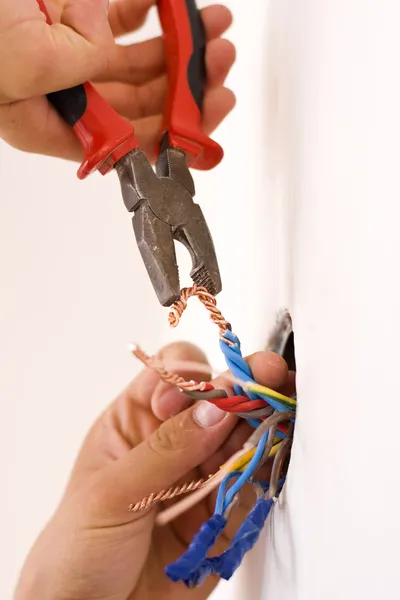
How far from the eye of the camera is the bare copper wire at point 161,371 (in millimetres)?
331

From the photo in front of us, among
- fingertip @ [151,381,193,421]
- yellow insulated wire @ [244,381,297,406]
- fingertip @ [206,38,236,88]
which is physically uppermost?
fingertip @ [206,38,236,88]

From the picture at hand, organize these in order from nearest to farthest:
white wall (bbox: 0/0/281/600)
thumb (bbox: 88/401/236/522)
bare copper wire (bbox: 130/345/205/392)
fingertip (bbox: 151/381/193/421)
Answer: bare copper wire (bbox: 130/345/205/392) → thumb (bbox: 88/401/236/522) → fingertip (bbox: 151/381/193/421) → white wall (bbox: 0/0/281/600)

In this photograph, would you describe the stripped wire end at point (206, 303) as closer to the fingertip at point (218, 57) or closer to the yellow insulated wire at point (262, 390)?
the yellow insulated wire at point (262, 390)

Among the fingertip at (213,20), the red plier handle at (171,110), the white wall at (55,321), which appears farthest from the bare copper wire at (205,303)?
the white wall at (55,321)

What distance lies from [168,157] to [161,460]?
21cm

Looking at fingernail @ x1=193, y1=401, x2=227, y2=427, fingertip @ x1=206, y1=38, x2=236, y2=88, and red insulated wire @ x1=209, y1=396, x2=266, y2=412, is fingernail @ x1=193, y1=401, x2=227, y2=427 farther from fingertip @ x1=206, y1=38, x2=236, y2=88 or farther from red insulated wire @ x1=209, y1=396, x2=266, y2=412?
fingertip @ x1=206, y1=38, x2=236, y2=88

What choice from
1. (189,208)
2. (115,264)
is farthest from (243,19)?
(115,264)

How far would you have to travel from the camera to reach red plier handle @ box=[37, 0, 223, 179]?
16.8 inches

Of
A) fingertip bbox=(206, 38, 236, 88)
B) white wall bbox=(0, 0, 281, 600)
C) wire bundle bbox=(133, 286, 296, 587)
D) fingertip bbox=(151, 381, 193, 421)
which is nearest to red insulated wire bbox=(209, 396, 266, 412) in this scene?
wire bundle bbox=(133, 286, 296, 587)

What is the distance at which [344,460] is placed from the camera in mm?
274

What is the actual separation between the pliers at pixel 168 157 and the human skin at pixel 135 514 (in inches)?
3.2

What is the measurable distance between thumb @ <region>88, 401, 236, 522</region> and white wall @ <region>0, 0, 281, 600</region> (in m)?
0.34

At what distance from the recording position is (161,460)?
44 centimetres

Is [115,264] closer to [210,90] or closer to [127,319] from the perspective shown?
[127,319]
